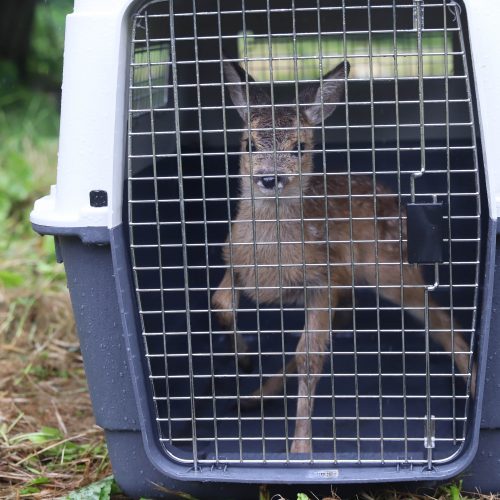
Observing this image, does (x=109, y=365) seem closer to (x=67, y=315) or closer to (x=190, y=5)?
(x=190, y=5)

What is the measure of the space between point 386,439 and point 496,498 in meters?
0.36

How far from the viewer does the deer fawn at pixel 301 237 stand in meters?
2.89

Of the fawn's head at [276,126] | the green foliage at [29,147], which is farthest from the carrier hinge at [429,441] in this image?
the green foliage at [29,147]

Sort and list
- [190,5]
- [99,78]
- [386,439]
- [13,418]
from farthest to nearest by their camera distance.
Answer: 1. [13,418]
2. [190,5]
3. [386,439]
4. [99,78]

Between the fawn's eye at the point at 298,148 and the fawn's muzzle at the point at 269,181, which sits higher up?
the fawn's eye at the point at 298,148

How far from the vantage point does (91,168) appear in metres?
2.54

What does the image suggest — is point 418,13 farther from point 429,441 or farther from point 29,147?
point 29,147

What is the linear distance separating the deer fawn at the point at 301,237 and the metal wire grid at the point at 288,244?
30 mm

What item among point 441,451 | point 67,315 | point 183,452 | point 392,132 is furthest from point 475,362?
point 67,315

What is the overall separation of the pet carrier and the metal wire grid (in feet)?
0.04

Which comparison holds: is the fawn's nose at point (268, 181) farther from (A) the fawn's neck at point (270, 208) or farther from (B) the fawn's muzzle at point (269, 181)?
(A) the fawn's neck at point (270, 208)

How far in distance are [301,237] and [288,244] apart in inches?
11.7

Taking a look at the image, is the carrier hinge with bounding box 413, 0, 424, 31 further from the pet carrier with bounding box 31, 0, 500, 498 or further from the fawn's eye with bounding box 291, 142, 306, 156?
the fawn's eye with bounding box 291, 142, 306, 156

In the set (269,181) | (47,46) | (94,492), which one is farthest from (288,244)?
(47,46)
